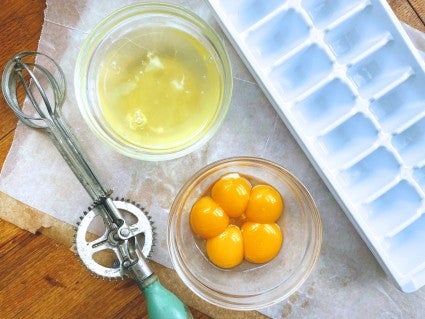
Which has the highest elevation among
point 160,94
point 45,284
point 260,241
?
point 160,94

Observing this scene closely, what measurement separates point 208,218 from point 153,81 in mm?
215

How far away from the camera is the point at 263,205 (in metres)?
0.86

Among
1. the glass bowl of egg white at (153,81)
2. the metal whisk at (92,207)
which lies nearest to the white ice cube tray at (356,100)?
the glass bowl of egg white at (153,81)

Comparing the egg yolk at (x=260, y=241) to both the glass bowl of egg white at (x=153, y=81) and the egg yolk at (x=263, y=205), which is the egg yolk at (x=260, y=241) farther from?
the glass bowl of egg white at (x=153, y=81)

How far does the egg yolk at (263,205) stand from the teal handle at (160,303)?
16cm

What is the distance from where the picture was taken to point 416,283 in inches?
34.1

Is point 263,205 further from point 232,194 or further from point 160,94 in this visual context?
point 160,94

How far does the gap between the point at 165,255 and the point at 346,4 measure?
0.45 m

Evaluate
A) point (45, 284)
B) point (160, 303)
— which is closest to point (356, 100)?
point (160, 303)

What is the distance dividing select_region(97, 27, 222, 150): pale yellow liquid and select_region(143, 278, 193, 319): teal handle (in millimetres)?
201

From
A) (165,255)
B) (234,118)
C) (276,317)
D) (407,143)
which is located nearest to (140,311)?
(165,255)

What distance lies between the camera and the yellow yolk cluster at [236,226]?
2.81ft

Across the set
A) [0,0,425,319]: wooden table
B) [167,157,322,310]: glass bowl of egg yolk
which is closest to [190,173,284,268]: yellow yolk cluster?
[167,157,322,310]: glass bowl of egg yolk

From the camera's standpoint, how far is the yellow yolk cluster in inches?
33.7
